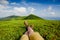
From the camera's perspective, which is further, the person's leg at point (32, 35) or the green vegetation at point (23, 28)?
the green vegetation at point (23, 28)

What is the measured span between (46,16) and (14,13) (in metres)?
0.36

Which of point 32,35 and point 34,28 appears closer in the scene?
point 32,35

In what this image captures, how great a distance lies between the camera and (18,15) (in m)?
1.63

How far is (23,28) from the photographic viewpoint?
1.43 meters

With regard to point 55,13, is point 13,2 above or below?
above

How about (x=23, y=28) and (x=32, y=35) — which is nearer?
(x=32, y=35)

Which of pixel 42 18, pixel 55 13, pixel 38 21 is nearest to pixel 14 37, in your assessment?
pixel 38 21

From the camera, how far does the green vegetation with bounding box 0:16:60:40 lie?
4.45ft

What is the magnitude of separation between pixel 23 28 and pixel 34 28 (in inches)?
4.3

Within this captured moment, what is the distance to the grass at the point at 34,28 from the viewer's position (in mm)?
1353

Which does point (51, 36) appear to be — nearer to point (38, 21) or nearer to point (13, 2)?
point (38, 21)

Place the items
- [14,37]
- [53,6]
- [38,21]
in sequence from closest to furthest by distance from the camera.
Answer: [14,37]
[38,21]
[53,6]

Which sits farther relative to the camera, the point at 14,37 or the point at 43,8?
the point at 43,8

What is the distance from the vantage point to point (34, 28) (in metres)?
1.44
